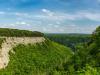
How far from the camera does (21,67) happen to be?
60.7m

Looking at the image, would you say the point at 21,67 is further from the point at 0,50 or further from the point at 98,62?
the point at 98,62

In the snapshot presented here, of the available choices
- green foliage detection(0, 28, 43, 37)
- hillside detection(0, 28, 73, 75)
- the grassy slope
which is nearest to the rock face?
hillside detection(0, 28, 73, 75)

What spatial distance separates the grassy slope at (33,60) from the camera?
58.5 meters

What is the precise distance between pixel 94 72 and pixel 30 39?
60.1 m

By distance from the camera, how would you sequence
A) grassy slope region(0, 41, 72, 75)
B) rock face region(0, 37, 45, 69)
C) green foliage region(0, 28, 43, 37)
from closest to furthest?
rock face region(0, 37, 45, 69)
grassy slope region(0, 41, 72, 75)
green foliage region(0, 28, 43, 37)

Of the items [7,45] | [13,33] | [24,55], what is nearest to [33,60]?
[24,55]

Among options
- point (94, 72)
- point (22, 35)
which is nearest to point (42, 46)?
point (22, 35)

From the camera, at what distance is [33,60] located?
67.8m

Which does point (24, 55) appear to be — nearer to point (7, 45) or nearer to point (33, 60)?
point (33, 60)

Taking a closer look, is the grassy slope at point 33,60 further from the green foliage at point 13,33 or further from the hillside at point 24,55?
the green foliage at point 13,33

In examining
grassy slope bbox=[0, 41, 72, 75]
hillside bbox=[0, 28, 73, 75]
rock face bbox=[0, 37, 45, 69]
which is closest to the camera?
rock face bbox=[0, 37, 45, 69]

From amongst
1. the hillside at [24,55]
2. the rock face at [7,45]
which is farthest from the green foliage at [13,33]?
the rock face at [7,45]

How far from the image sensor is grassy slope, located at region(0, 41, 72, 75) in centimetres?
5847

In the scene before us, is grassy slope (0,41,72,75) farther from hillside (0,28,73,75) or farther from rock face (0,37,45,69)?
rock face (0,37,45,69)
